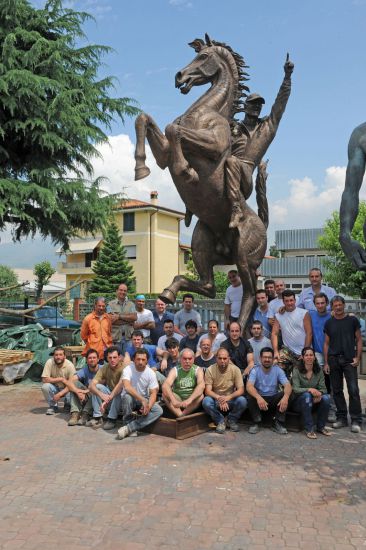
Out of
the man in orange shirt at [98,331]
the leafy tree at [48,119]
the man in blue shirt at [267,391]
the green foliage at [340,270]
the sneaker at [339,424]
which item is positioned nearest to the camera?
the man in blue shirt at [267,391]

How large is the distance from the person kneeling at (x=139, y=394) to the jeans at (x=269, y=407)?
1119mm

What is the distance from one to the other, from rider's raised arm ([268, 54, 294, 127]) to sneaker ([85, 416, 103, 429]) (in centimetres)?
508

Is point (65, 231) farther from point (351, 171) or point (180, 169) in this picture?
point (351, 171)

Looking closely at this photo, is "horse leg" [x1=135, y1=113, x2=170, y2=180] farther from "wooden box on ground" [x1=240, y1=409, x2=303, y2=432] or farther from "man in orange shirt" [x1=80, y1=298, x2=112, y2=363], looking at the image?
"wooden box on ground" [x1=240, y1=409, x2=303, y2=432]

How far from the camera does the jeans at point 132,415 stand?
6.34 metres

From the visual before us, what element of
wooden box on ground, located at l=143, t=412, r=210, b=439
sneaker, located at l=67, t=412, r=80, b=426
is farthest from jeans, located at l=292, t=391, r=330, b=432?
sneaker, located at l=67, t=412, r=80, b=426

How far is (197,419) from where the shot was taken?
6453mm

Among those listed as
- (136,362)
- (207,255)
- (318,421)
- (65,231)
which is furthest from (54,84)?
(318,421)

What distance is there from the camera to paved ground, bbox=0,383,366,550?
3.66 m

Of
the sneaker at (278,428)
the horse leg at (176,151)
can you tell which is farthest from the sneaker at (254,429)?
the horse leg at (176,151)

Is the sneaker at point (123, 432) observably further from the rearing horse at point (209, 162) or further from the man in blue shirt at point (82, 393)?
the rearing horse at point (209, 162)

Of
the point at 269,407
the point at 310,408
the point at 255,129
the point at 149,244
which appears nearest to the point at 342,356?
the point at 310,408

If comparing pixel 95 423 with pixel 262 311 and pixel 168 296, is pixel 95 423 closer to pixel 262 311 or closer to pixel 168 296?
pixel 168 296

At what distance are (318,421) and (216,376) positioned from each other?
133cm
